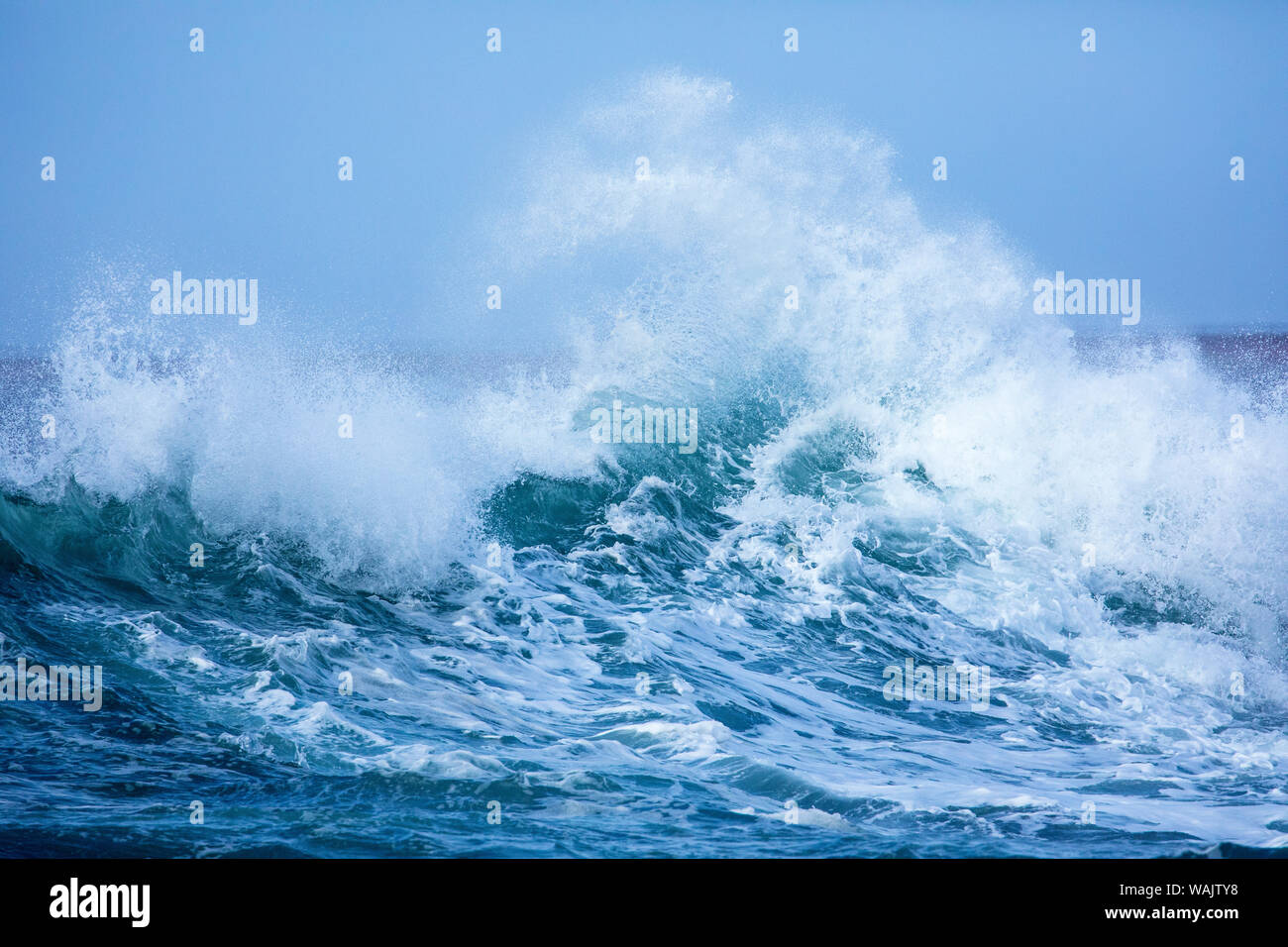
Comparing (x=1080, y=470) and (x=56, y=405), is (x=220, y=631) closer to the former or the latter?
(x=56, y=405)

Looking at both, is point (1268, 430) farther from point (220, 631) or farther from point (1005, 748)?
point (220, 631)

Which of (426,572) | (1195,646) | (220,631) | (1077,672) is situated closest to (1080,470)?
(1195,646)

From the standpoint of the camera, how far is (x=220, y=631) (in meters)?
5.98

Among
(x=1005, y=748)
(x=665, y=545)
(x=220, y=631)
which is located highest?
(x=665, y=545)

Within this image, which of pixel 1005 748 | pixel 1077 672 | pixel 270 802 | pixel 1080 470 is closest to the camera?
pixel 270 802

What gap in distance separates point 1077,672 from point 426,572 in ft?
14.8

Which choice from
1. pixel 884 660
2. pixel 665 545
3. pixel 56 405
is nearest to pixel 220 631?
pixel 56 405

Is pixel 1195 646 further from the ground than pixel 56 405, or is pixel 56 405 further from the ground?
pixel 56 405

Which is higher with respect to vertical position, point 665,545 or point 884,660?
point 665,545

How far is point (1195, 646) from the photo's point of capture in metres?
7.00
